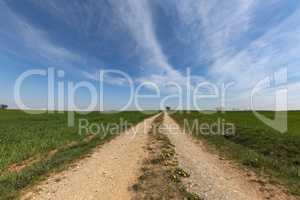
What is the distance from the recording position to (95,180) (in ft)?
24.4

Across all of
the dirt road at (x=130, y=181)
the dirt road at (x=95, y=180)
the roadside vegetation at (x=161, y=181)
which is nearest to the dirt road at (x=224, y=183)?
the dirt road at (x=130, y=181)

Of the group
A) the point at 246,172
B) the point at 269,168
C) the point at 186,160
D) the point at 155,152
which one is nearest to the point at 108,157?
the point at 155,152

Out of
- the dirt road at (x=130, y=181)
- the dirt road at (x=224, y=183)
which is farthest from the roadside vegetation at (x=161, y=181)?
the dirt road at (x=224, y=183)

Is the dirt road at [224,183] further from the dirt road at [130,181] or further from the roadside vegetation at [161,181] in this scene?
the roadside vegetation at [161,181]

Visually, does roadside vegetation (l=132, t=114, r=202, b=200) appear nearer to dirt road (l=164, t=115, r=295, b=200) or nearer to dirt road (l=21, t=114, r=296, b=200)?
dirt road (l=21, t=114, r=296, b=200)

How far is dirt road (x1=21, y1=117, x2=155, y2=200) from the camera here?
620cm

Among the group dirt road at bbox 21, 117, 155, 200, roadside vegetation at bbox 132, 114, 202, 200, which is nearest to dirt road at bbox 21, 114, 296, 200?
dirt road at bbox 21, 117, 155, 200

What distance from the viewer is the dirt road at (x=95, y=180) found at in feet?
20.3

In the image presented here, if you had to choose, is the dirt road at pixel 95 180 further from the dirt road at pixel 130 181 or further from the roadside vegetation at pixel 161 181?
the roadside vegetation at pixel 161 181

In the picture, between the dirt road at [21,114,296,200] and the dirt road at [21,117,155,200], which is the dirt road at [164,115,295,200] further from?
the dirt road at [21,117,155,200]

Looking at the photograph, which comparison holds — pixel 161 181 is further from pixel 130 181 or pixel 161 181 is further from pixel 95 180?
pixel 95 180

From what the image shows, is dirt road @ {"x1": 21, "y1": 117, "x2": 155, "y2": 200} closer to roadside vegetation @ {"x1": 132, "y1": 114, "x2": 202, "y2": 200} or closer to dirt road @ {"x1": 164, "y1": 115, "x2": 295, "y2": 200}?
roadside vegetation @ {"x1": 132, "y1": 114, "x2": 202, "y2": 200}

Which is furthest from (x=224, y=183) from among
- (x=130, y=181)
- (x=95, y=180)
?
(x=95, y=180)

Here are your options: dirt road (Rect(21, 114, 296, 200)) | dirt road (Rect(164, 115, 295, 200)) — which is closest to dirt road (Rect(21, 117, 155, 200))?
dirt road (Rect(21, 114, 296, 200))
